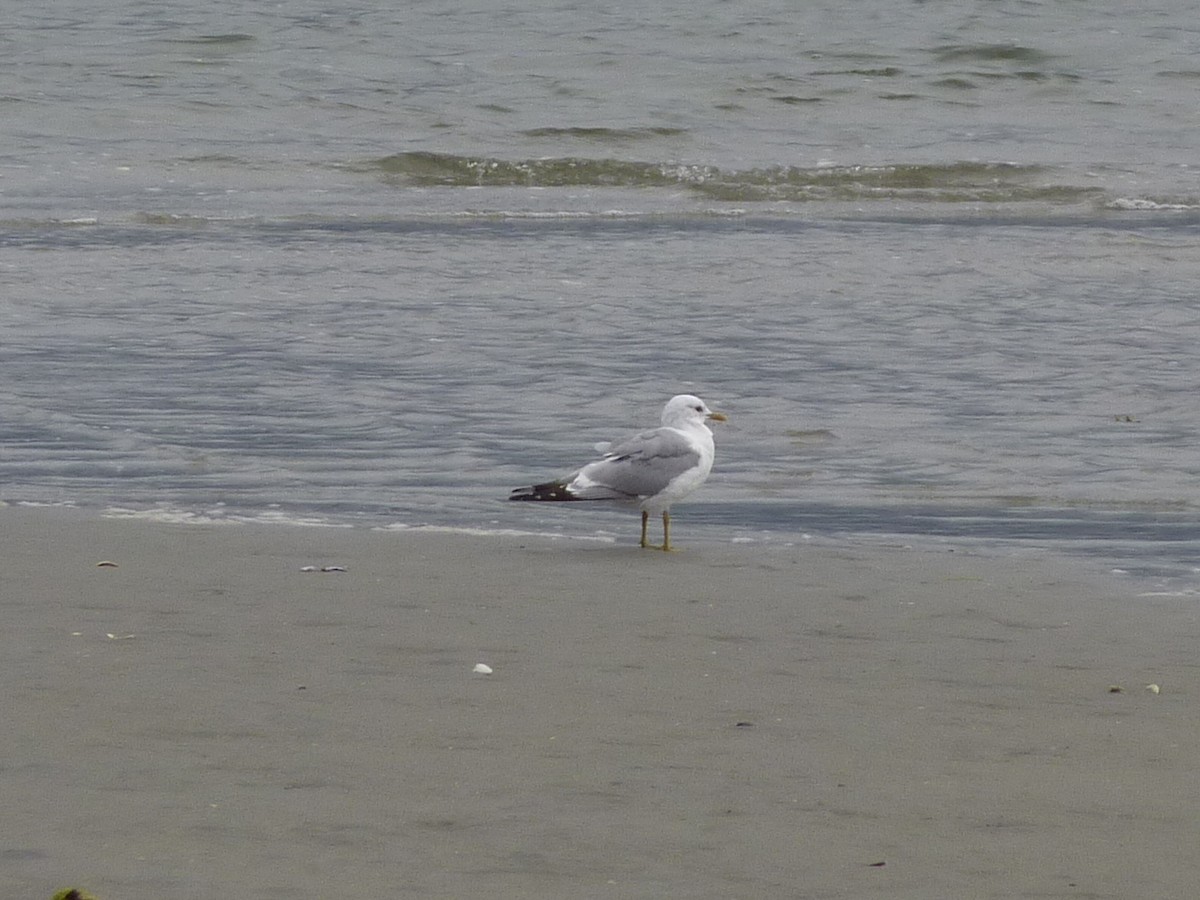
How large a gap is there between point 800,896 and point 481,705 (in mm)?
1143

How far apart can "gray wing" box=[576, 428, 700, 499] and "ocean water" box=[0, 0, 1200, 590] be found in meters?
0.27

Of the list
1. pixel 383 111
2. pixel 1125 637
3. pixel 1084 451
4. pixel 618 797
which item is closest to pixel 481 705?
pixel 618 797

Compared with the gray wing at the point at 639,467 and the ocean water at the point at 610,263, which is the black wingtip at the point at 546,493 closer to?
the gray wing at the point at 639,467

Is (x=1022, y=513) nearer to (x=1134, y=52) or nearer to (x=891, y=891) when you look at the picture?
(x=891, y=891)

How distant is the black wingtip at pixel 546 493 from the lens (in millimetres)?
5977

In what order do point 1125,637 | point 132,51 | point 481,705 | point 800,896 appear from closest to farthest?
point 800,896 → point 481,705 → point 1125,637 → point 132,51

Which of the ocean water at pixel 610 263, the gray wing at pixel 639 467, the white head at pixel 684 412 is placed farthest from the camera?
the ocean water at pixel 610 263

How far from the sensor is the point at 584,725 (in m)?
3.99

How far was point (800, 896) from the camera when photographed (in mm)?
3133

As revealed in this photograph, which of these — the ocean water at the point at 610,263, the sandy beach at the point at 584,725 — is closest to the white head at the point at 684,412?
the ocean water at the point at 610,263

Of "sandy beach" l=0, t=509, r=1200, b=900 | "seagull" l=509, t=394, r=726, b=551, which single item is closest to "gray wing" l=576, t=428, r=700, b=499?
"seagull" l=509, t=394, r=726, b=551

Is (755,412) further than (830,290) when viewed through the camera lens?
No

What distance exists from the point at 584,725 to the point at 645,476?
7.03 ft

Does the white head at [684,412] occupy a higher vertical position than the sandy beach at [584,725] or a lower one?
higher
